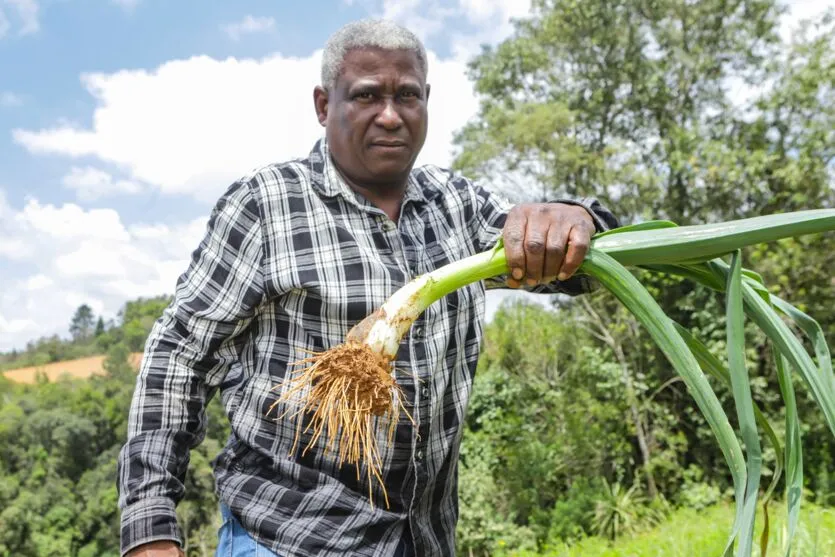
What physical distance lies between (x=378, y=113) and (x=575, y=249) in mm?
603

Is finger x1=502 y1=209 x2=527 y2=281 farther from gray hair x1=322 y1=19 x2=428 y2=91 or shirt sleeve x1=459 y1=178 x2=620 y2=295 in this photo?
gray hair x1=322 y1=19 x2=428 y2=91

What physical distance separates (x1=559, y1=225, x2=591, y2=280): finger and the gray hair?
2.15 ft

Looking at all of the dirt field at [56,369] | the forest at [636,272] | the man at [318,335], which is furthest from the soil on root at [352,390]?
the dirt field at [56,369]

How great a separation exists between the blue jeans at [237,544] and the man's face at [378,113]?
30.1 inches

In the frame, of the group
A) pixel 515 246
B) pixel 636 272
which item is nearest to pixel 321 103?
pixel 515 246

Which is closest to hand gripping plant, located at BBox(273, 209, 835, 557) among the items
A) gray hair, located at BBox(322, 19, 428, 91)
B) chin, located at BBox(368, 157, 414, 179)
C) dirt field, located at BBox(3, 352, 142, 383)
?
chin, located at BBox(368, 157, 414, 179)

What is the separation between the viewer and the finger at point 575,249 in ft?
3.90

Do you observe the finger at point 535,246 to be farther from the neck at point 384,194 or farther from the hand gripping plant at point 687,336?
the neck at point 384,194

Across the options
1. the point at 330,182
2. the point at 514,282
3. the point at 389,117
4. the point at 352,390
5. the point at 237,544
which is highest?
the point at 389,117

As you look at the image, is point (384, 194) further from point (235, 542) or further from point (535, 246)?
point (235, 542)

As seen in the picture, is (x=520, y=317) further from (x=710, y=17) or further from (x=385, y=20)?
(x=385, y=20)

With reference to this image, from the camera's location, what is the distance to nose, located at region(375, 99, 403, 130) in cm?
158

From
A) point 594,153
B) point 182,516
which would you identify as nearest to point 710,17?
point 594,153

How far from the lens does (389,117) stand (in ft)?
5.17
